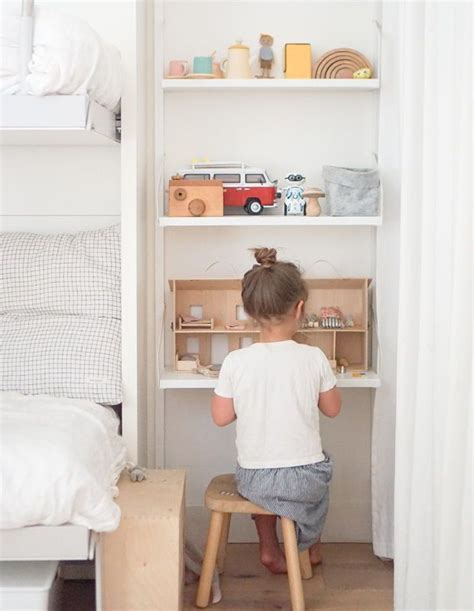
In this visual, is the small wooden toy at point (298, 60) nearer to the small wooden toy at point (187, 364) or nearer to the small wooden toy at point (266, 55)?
the small wooden toy at point (266, 55)

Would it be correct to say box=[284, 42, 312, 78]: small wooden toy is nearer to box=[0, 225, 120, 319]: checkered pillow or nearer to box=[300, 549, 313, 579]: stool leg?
box=[0, 225, 120, 319]: checkered pillow

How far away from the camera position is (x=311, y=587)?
8.75 feet

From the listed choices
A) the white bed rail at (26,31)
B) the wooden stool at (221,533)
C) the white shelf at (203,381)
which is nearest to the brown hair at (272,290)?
the white shelf at (203,381)

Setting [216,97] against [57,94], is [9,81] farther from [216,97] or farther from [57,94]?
[216,97]

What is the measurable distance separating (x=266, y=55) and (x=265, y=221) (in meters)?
0.54

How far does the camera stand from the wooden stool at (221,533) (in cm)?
240

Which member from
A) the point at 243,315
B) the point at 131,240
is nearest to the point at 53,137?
the point at 131,240

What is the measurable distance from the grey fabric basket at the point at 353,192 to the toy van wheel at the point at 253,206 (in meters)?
0.22

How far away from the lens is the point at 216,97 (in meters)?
2.97

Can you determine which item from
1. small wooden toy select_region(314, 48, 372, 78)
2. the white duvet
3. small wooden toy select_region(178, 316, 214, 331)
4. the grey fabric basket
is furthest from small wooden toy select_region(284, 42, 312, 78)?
the white duvet

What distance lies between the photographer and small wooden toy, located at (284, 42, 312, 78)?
9.38 ft

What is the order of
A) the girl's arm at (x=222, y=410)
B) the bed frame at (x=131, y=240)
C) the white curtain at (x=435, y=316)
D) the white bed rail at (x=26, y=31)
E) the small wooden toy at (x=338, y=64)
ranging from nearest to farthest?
the white curtain at (x=435, y=316) → the bed frame at (x=131, y=240) → the white bed rail at (x=26, y=31) → the girl's arm at (x=222, y=410) → the small wooden toy at (x=338, y=64)

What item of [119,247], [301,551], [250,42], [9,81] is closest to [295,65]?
[250,42]

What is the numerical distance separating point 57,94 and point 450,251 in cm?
97
